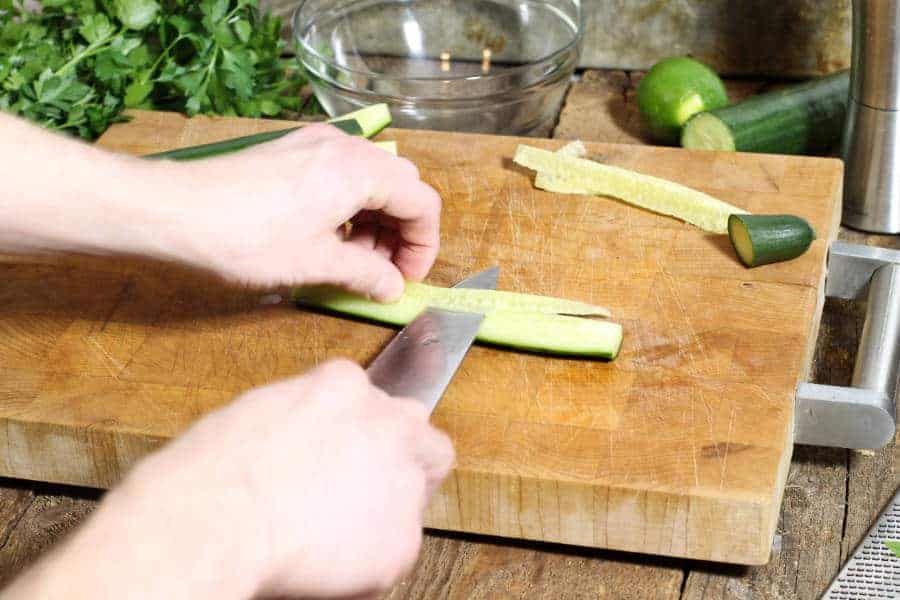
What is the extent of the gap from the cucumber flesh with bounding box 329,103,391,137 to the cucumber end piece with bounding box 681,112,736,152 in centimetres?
80

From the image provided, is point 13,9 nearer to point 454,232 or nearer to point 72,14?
point 72,14

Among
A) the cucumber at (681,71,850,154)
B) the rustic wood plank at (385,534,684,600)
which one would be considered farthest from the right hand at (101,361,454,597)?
the cucumber at (681,71,850,154)

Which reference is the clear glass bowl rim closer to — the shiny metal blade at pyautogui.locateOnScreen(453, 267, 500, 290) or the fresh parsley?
the fresh parsley

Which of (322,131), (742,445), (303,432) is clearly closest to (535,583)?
(742,445)

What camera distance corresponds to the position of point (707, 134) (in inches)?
117

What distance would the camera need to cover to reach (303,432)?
1395 millimetres

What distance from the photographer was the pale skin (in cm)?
125

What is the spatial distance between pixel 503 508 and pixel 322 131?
81 centimetres

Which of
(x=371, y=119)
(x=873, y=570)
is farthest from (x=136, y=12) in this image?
(x=873, y=570)

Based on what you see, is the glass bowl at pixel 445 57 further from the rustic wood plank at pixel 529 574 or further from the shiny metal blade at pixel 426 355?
the rustic wood plank at pixel 529 574

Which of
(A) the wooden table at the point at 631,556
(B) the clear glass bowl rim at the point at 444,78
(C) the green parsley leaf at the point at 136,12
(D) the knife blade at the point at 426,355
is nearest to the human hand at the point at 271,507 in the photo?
(D) the knife blade at the point at 426,355

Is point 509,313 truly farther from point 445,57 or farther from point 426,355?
point 445,57

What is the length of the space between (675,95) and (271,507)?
209 centimetres

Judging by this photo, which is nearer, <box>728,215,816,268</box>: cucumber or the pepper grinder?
<box>728,215,816,268</box>: cucumber
